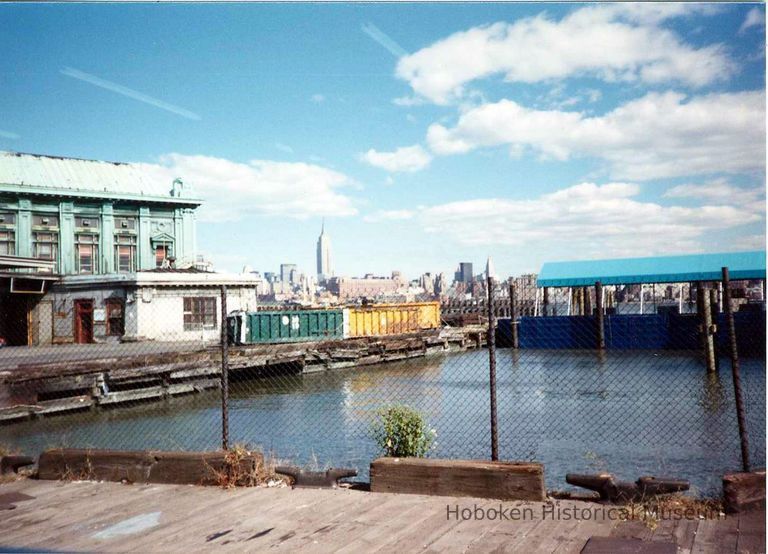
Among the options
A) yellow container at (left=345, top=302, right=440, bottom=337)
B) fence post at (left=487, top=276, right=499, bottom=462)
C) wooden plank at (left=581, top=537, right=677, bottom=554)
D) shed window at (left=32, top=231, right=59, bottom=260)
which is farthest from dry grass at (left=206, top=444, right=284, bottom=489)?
shed window at (left=32, top=231, right=59, bottom=260)

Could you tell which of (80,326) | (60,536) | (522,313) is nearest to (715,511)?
(60,536)

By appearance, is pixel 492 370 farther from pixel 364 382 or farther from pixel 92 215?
pixel 92 215

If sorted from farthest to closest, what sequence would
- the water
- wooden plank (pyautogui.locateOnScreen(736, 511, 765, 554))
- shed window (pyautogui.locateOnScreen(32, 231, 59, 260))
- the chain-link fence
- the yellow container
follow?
the yellow container → shed window (pyautogui.locateOnScreen(32, 231, 59, 260)) → the chain-link fence → the water → wooden plank (pyautogui.locateOnScreen(736, 511, 765, 554))

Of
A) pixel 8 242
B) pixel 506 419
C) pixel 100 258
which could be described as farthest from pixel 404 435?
pixel 8 242

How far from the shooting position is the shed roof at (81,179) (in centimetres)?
4038

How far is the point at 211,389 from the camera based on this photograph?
29.4m

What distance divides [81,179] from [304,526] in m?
42.7

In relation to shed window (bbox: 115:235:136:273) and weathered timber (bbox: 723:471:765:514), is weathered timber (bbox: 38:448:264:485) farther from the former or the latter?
shed window (bbox: 115:235:136:273)

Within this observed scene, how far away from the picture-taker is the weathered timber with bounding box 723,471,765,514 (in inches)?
215

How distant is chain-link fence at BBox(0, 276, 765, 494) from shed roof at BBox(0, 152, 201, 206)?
8.25m

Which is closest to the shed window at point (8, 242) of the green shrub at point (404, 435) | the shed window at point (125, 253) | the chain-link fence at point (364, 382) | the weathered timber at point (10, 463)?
the chain-link fence at point (364, 382)

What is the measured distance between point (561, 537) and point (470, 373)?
29.8 metres

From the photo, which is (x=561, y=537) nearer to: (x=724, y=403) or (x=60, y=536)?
(x=60, y=536)

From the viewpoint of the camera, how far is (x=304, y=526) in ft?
18.9
